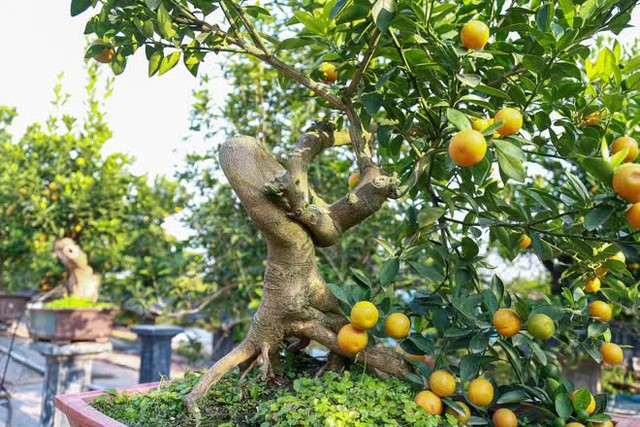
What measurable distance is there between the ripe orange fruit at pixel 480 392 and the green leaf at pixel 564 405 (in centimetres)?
13

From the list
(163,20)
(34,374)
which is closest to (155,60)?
(163,20)

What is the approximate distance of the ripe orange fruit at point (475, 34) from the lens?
0.82 metres

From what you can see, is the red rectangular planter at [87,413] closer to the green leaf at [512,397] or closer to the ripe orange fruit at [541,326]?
the green leaf at [512,397]

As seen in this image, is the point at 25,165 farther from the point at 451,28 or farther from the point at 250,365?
the point at 451,28

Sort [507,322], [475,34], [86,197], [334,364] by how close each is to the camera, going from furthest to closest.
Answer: [86,197] → [334,364] → [507,322] → [475,34]

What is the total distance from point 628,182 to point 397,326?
48 centimetres

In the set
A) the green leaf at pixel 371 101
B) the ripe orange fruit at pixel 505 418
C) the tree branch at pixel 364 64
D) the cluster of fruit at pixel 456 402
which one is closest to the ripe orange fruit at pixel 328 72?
the tree branch at pixel 364 64

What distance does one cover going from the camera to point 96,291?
332 centimetres

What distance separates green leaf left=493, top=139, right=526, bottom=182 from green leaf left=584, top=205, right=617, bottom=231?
12 cm

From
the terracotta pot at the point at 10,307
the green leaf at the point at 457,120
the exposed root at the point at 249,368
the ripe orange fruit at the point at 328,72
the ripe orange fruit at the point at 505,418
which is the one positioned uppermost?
the ripe orange fruit at the point at 328,72

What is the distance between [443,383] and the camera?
3.31 feet

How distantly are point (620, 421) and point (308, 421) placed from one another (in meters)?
0.68

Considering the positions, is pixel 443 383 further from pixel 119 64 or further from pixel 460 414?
pixel 119 64

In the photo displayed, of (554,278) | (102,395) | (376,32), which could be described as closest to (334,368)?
(102,395)
